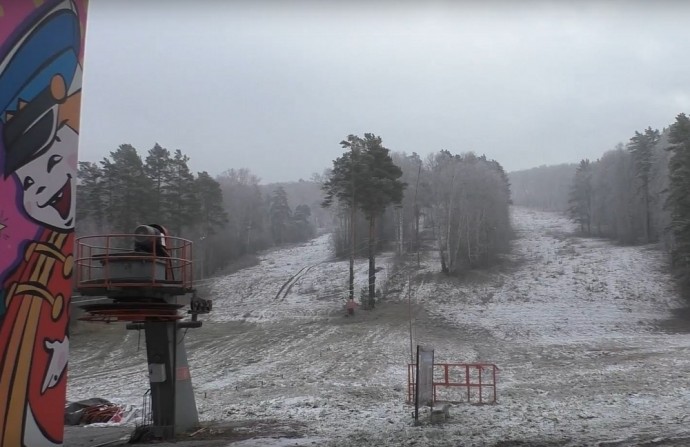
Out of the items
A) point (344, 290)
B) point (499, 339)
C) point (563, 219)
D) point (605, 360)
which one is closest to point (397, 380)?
point (605, 360)

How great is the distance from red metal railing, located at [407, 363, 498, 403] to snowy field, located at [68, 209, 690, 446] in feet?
1.90

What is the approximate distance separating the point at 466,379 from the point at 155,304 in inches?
480

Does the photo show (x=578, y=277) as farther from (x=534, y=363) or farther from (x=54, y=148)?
(x=54, y=148)

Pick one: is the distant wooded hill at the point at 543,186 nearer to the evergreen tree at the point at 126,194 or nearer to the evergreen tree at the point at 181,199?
the evergreen tree at the point at 181,199

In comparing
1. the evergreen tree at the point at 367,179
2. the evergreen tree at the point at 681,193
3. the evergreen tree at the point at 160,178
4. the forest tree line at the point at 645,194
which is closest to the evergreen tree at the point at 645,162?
the forest tree line at the point at 645,194

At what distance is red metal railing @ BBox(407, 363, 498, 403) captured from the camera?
19.9 metres

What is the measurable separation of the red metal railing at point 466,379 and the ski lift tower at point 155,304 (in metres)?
7.96

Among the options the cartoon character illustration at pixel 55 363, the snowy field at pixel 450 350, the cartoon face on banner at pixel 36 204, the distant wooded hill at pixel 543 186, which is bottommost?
the snowy field at pixel 450 350

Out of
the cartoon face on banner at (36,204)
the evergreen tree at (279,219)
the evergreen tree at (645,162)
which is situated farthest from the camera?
the evergreen tree at (279,219)

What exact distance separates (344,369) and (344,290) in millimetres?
27866

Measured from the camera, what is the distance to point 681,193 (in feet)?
141

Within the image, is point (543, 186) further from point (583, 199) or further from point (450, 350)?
point (450, 350)

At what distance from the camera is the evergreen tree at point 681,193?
42.4 m

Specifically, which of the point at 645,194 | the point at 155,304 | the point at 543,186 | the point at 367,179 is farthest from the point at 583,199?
the point at 155,304
